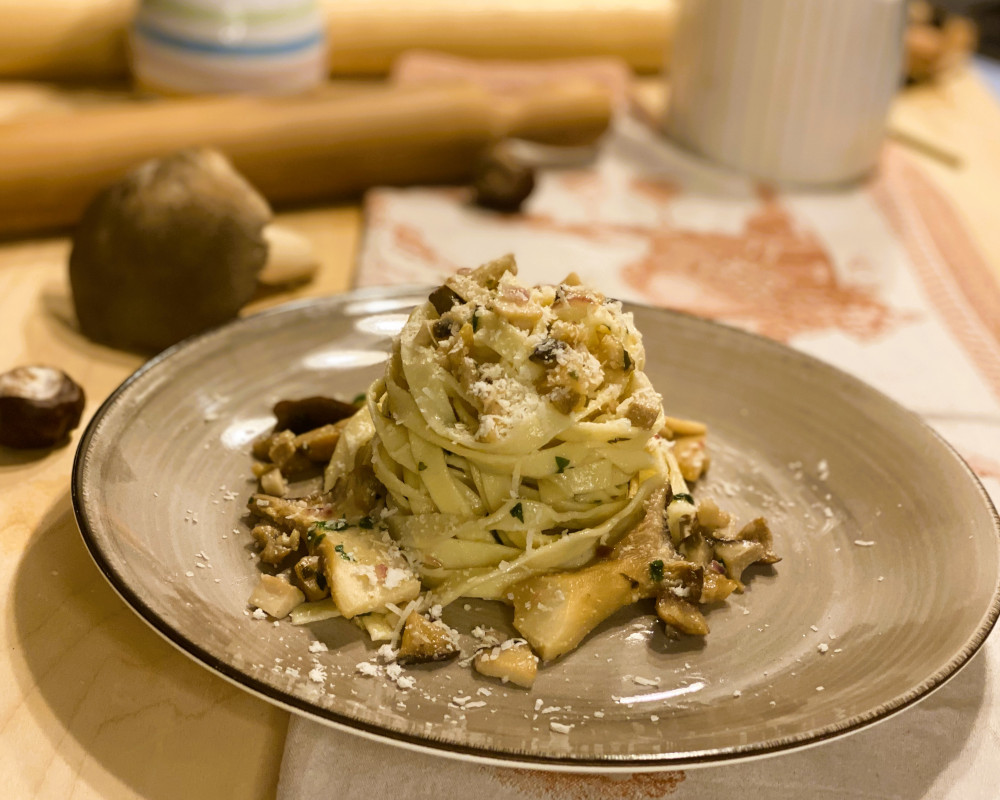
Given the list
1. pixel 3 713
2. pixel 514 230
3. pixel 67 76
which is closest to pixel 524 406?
pixel 3 713

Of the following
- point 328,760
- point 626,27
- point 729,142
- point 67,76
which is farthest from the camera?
point 626,27

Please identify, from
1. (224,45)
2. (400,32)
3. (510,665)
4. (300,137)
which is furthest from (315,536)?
(400,32)

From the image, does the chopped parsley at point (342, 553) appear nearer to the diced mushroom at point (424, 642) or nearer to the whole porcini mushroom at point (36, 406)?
the diced mushroom at point (424, 642)

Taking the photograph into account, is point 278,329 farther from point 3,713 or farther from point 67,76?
point 67,76

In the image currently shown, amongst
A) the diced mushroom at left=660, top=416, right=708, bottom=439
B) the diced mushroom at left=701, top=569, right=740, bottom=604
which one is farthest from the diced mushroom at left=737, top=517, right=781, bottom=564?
the diced mushroom at left=660, top=416, right=708, bottom=439

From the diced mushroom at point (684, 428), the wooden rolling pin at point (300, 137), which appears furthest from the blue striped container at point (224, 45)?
the diced mushroom at point (684, 428)

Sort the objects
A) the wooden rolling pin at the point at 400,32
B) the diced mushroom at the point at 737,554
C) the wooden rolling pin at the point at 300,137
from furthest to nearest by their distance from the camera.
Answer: the wooden rolling pin at the point at 400,32 → the wooden rolling pin at the point at 300,137 → the diced mushroom at the point at 737,554

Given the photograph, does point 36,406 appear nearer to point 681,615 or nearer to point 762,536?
point 681,615
